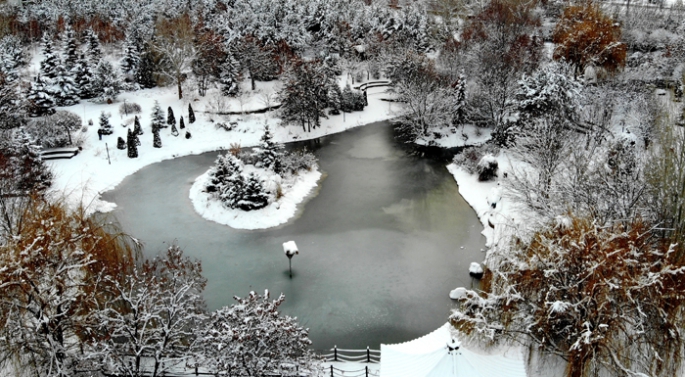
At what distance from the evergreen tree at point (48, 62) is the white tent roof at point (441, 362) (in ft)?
137

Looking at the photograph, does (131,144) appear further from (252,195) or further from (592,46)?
(592,46)

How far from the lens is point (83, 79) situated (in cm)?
4459

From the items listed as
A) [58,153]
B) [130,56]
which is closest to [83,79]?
[130,56]

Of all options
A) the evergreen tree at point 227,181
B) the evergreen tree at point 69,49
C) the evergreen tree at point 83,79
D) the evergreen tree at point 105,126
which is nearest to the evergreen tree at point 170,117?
the evergreen tree at point 105,126

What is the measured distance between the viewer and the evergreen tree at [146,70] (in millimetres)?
47031

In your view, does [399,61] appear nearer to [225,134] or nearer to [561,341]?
[225,134]

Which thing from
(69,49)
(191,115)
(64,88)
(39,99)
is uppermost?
(69,49)

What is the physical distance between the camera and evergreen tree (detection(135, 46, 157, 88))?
154 ft

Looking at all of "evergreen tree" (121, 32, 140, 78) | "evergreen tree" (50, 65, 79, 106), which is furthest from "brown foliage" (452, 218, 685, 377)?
"evergreen tree" (121, 32, 140, 78)

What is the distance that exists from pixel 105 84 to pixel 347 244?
3013 centimetres

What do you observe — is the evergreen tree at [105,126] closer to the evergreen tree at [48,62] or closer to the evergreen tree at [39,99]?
the evergreen tree at [39,99]

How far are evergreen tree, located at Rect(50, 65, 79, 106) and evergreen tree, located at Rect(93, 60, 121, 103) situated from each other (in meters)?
1.67

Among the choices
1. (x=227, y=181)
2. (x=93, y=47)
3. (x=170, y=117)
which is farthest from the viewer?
(x=93, y=47)

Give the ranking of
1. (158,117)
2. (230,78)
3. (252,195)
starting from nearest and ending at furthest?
1. (252,195)
2. (158,117)
3. (230,78)
